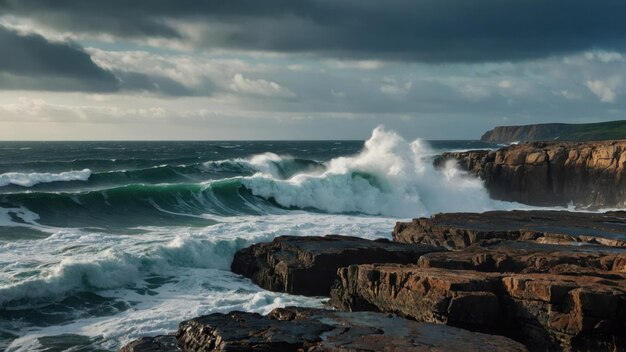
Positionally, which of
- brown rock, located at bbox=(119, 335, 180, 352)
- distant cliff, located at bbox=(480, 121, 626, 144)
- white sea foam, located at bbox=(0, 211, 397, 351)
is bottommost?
white sea foam, located at bbox=(0, 211, 397, 351)

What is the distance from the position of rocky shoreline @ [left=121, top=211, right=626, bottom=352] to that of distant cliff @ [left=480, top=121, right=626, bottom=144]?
89594mm

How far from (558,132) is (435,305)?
134622 millimetres

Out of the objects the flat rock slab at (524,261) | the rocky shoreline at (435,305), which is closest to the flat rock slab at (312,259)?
the rocky shoreline at (435,305)

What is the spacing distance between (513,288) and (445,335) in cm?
220

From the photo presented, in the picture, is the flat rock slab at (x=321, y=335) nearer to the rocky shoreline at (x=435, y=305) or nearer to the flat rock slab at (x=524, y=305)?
the rocky shoreline at (x=435, y=305)

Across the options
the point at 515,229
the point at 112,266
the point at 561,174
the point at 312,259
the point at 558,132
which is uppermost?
the point at 558,132

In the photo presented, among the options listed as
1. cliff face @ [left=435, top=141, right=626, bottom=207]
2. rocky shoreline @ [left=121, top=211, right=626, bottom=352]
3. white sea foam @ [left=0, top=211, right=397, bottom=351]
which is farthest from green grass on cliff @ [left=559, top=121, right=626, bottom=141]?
rocky shoreline @ [left=121, top=211, right=626, bottom=352]

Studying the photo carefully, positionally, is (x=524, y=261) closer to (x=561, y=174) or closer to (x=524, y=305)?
(x=524, y=305)

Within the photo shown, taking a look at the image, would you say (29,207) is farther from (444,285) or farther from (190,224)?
(444,285)

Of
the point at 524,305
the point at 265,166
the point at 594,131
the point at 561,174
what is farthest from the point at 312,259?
the point at 594,131

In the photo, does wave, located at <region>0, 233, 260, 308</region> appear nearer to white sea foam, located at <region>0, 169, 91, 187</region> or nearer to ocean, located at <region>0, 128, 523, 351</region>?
ocean, located at <region>0, 128, 523, 351</region>

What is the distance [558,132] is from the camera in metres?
134

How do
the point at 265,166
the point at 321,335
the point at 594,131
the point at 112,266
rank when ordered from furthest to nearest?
the point at 594,131
the point at 265,166
the point at 112,266
the point at 321,335

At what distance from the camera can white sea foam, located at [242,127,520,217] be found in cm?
3300
